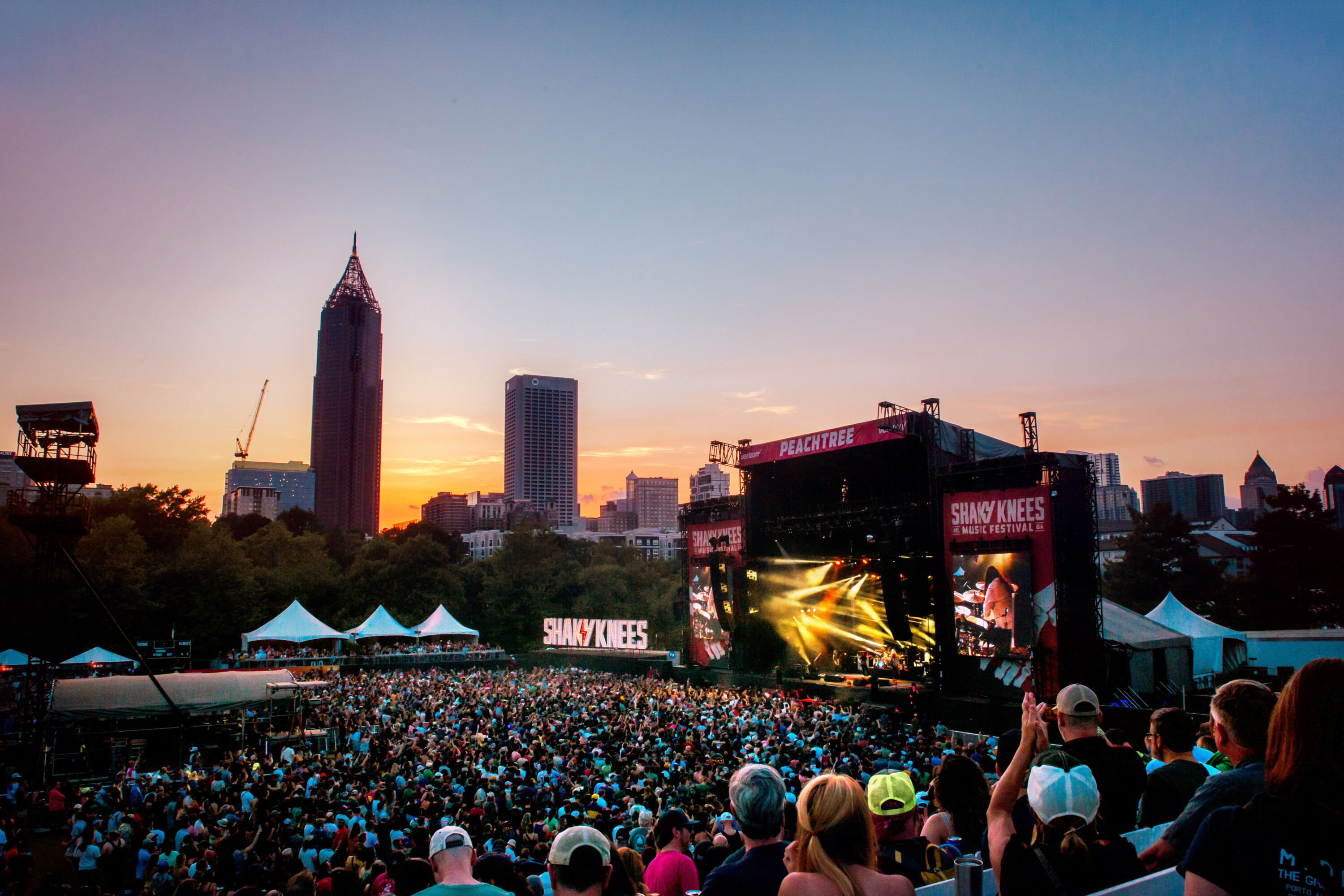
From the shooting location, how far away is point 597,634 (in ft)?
144

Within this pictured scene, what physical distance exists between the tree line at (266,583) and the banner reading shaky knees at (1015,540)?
24.3 meters

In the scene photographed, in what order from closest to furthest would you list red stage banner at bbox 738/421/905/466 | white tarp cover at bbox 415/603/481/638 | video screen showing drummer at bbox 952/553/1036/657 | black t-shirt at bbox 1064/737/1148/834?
1. black t-shirt at bbox 1064/737/1148/834
2. video screen showing drummer at bbox 952/553/1036/657
3. red stage banner at bbox 738/421/905/466
4. white tarp cover at bbox 415/603/481/638

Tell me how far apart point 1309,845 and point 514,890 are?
3.86 metres

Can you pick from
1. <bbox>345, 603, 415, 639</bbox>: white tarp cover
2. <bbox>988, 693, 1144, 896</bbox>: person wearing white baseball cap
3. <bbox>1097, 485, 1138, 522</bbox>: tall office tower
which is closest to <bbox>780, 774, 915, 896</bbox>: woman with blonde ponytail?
<bbox>988, 693, 1144, 896</bbox>: person wearing white baseball cap

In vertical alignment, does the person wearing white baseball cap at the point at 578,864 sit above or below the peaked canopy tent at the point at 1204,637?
above

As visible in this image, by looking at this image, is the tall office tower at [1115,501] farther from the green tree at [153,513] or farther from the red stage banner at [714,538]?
the green tree at [153,513]

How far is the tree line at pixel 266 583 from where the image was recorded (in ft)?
114

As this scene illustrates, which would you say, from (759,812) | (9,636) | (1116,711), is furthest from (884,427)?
(9,636)

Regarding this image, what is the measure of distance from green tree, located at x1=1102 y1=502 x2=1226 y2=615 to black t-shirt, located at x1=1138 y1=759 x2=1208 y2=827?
46.0 metres

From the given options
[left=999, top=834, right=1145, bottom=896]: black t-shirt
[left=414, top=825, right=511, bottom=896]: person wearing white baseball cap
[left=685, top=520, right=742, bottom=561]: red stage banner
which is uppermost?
[left=685, top=520, right=742, bottom=561]: red stage banner

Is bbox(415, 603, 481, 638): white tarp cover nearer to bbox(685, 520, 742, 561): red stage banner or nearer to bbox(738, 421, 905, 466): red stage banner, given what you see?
bbox(685, 520, 742, 561): red stage banner

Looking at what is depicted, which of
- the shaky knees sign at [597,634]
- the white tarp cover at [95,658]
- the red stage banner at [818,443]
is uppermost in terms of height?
the red stage banner at [818,443]

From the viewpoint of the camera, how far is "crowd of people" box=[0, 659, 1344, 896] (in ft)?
7.41

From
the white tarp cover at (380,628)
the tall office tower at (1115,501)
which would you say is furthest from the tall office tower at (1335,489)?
the white tarp cover at (380,628)
